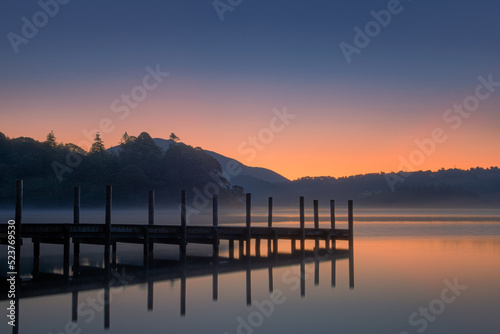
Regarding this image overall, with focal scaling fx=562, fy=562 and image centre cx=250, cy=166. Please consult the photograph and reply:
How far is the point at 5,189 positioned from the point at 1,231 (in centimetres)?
8430

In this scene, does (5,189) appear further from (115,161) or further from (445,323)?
(445,323)

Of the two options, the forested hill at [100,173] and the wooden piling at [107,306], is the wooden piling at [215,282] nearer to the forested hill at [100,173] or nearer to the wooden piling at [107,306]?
the wooden piling at [107,306]

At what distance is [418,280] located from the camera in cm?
2131

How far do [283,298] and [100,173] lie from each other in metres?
98.2

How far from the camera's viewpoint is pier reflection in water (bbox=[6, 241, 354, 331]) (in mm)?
16859

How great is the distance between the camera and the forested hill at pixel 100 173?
10344 centimetres

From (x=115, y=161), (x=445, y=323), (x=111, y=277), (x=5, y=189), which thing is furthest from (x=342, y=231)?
(x=115, y=161)

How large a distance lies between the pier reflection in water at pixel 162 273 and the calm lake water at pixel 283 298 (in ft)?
0.25

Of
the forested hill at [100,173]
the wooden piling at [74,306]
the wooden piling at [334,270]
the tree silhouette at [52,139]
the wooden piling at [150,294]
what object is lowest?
the wooden piling at [334,270]

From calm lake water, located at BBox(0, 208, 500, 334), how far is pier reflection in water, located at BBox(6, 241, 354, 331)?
8 centimetres

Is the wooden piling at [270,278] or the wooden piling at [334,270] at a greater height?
the wooden piling at [270,278]

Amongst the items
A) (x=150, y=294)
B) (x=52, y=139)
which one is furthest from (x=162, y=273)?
(x=52, y=139)

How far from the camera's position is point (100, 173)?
111 m

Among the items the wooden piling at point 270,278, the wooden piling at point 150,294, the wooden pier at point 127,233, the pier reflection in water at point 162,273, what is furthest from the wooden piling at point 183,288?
the wooden piling at point 270,278
